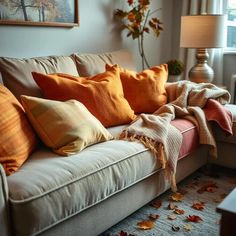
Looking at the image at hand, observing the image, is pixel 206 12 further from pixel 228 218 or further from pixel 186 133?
pixel 228 218

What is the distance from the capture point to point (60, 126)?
1.61m

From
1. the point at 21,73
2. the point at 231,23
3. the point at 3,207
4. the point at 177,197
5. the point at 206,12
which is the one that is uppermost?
the point at 206,12

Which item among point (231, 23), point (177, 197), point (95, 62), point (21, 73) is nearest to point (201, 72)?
point (231, 23)

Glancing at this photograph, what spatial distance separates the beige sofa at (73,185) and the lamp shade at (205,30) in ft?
3.97

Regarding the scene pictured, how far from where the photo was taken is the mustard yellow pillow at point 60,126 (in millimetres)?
1597

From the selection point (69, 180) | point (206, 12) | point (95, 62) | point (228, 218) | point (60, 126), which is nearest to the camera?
point (228, 218)

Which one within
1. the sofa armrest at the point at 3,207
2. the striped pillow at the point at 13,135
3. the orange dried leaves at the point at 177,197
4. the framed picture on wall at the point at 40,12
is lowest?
the orange dried leaves at the point at 177,197

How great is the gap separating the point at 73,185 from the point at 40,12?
1428mm

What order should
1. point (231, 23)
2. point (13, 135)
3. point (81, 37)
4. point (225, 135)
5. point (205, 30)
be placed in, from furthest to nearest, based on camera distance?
point (231, 23)
point (205, 30)
point (81, 37)
point (225, 135)
point (13, 135)

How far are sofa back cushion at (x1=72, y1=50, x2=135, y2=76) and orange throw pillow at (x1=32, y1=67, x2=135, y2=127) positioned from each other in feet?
0.51

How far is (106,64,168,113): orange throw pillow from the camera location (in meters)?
2.38

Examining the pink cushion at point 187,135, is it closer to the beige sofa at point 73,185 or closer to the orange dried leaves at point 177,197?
the beige sofa at point 73,185

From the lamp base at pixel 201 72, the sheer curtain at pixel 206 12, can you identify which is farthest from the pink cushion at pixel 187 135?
the sheer curtain at pixel 206 12

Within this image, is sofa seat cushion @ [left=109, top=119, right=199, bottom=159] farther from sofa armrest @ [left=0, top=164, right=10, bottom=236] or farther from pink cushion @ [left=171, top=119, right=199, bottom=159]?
sofa armrest @ [left=0, top=164, right=10, bottom=236]
